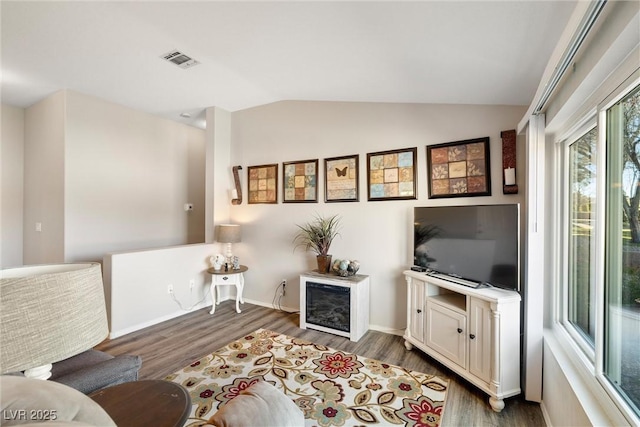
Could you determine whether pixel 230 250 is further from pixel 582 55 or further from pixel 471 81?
pixel 582 55

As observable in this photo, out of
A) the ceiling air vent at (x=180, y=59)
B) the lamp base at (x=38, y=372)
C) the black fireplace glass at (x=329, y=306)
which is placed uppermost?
the ceiling air vent at (x=180, y=59)

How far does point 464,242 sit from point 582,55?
1471 mm

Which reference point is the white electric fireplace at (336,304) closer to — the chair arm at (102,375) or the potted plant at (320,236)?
the potted plant at (320,236)

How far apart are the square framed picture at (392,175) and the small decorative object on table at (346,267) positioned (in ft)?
2.54

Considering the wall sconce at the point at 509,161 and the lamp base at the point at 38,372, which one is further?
the wall sconce at the point at 509,161

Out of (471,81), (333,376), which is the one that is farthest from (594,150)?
(333,376)

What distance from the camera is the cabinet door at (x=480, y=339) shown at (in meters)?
1.96

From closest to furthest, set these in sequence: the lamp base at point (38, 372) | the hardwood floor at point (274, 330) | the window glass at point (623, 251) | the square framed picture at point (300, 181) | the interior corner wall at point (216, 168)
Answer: the lamp base at point (38, 372) → the window glass at point (623, 251) → the hardwood floor at point (274, 330) → the square framed picture at point (300, 181) → the interior corner wall at point (216, 168)

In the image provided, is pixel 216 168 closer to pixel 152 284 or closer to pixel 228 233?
pixel 228 233

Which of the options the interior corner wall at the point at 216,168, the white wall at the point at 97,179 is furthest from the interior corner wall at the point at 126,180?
the interior corner wall at the point at 216,168

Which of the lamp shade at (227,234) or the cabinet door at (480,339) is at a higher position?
the lamp shade at (227,234)

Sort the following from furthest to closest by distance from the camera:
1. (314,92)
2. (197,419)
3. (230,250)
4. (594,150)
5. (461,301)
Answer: (230,250) → (314,92) → (461,301) → (197,419) → (594,150)

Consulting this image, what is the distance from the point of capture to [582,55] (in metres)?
1.29

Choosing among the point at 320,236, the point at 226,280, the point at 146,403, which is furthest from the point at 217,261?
the point at 146,403
